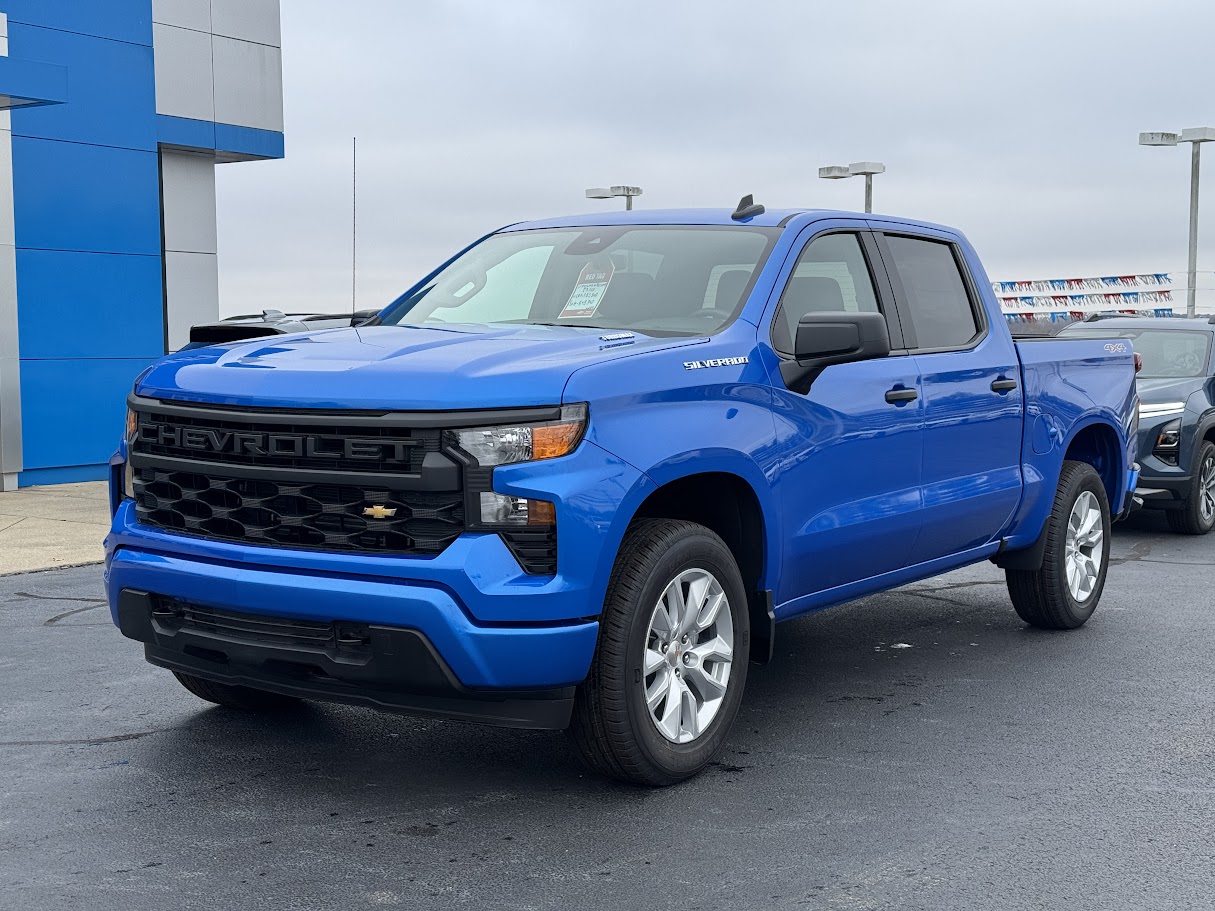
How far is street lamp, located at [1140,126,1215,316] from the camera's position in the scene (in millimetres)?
32719

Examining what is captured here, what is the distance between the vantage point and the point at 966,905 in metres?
3.98

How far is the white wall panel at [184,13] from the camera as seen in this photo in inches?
723

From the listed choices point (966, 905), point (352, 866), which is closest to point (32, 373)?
point (352, 866)

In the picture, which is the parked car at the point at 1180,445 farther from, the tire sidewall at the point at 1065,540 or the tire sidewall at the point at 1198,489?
the tire sidewall at the point at 1065,540

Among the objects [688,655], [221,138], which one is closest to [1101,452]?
[688,655]

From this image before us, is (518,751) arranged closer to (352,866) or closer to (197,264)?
(352,866)

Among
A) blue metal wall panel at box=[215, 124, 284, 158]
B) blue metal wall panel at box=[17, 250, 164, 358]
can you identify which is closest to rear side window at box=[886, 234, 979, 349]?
blue metal wall panel at box=[17, 250, 164, 358]

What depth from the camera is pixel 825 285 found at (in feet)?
20.0

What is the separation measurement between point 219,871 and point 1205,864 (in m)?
2.86

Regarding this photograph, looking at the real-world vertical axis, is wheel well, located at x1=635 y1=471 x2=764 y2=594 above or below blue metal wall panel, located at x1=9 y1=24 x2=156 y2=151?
below

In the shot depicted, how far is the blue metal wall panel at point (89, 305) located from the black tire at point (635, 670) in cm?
1373

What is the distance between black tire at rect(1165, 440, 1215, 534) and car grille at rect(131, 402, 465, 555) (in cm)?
908

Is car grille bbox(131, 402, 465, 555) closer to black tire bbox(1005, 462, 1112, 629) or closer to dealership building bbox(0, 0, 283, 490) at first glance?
black tire bbox(1005, 462, 1112, 629)

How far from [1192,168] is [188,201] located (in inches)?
928
